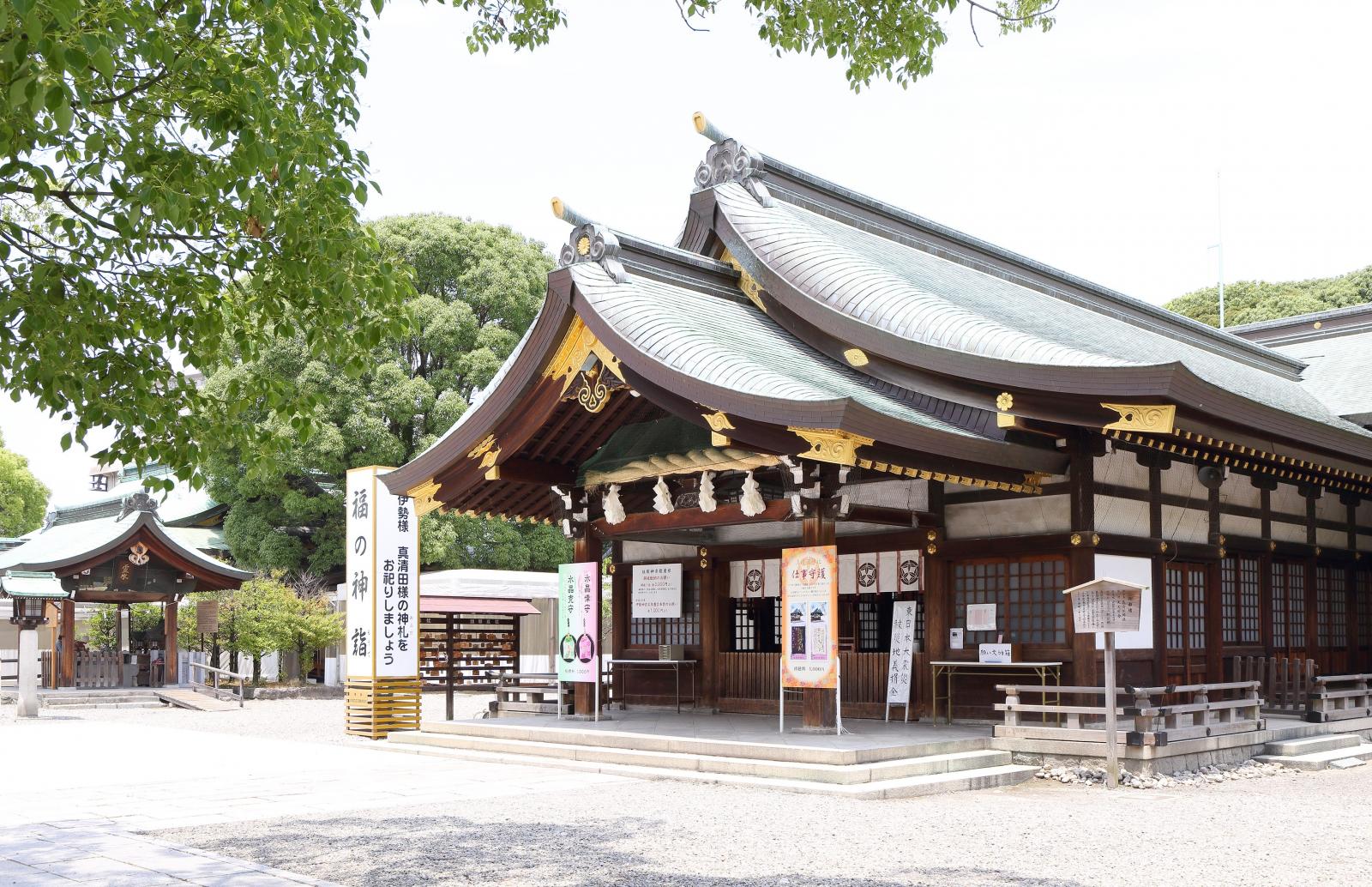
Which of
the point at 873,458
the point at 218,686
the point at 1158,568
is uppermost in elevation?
the point at 873,458

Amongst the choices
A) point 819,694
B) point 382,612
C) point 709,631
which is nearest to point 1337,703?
point 819,694

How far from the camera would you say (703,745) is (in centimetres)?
1286

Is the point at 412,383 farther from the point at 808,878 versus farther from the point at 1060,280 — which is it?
the point at 808,878

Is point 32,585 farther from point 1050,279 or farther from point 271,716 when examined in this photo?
point 1050,279

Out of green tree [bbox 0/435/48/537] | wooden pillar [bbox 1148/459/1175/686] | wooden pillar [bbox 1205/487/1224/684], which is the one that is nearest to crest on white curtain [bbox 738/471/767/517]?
wooden pillar [bbox 1148/459/1175/686]

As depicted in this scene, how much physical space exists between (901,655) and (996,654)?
1.18 meters

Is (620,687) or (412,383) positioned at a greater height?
(412,383)

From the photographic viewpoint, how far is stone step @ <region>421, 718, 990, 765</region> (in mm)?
11859

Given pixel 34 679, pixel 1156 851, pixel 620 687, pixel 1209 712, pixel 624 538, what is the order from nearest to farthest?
pixel 1156 851 → pixel 1209 712 → pixel 624 538 → pixel 620 687 → pixel 34 679

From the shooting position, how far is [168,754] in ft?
52.0

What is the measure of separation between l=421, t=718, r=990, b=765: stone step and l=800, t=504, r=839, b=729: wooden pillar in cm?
103

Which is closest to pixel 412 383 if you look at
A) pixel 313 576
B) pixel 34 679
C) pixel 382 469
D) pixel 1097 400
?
pixel 313 576

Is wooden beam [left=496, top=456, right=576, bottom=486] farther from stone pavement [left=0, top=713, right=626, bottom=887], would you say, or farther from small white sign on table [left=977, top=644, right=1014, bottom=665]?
small white sign on table [left=977, top=644, right=1014, bottom=665]

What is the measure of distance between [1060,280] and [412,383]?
1811cm
